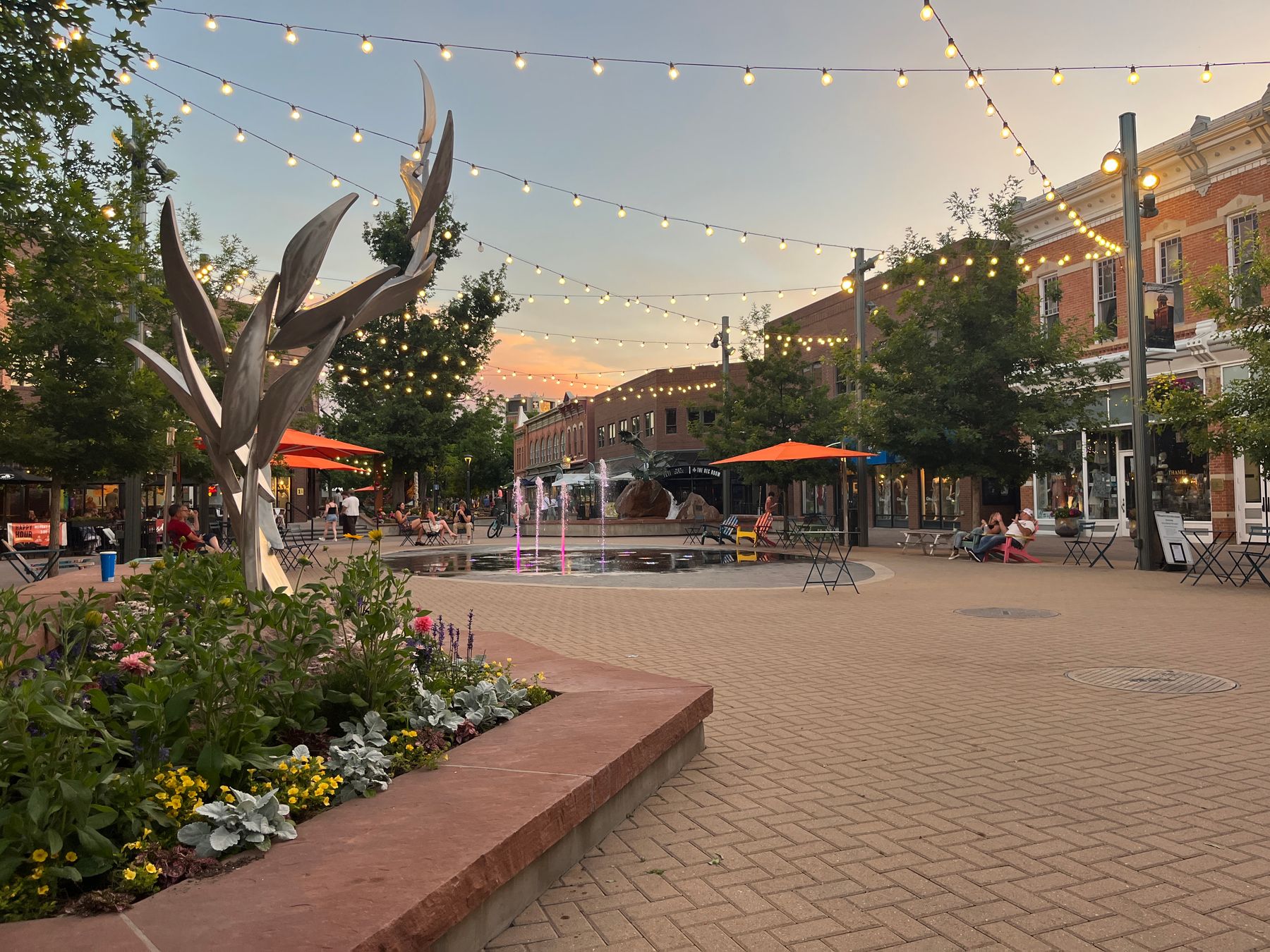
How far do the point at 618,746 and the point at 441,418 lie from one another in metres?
33.9

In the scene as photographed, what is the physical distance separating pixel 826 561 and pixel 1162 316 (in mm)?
13044

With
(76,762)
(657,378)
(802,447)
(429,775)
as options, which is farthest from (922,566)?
(657,378)

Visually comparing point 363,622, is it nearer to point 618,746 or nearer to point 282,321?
point 618,746

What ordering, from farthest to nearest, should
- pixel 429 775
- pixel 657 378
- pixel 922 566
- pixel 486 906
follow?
1. pixel 657 378
2. pixel 922 566
3. pixel 429 775
4. pixel 486 906

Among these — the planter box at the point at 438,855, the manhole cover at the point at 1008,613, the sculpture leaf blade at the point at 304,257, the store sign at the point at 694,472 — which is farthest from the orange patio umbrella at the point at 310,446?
the store sign at the point at 694,472

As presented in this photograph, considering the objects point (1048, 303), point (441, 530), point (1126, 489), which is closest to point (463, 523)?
point (441, 530)

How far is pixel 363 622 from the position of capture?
167 inches

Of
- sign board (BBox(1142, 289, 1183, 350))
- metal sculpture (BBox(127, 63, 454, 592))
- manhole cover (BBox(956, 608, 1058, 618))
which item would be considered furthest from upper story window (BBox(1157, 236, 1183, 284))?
metal sculpture (BBox(127, 63, 454, 592))

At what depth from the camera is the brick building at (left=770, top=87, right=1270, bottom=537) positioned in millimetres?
20906

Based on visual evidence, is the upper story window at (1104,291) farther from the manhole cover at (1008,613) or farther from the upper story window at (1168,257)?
the manhole cover at (1008,613)

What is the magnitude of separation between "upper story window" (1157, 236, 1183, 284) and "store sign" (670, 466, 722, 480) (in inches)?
913

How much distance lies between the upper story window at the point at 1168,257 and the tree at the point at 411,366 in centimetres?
2466

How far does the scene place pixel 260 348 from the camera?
5832 millimetres

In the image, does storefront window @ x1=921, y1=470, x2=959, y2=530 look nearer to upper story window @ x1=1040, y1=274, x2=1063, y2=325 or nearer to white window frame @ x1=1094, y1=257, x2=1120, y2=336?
upper story window @ x1=1040, y1=274, x2=1063, y2=325
